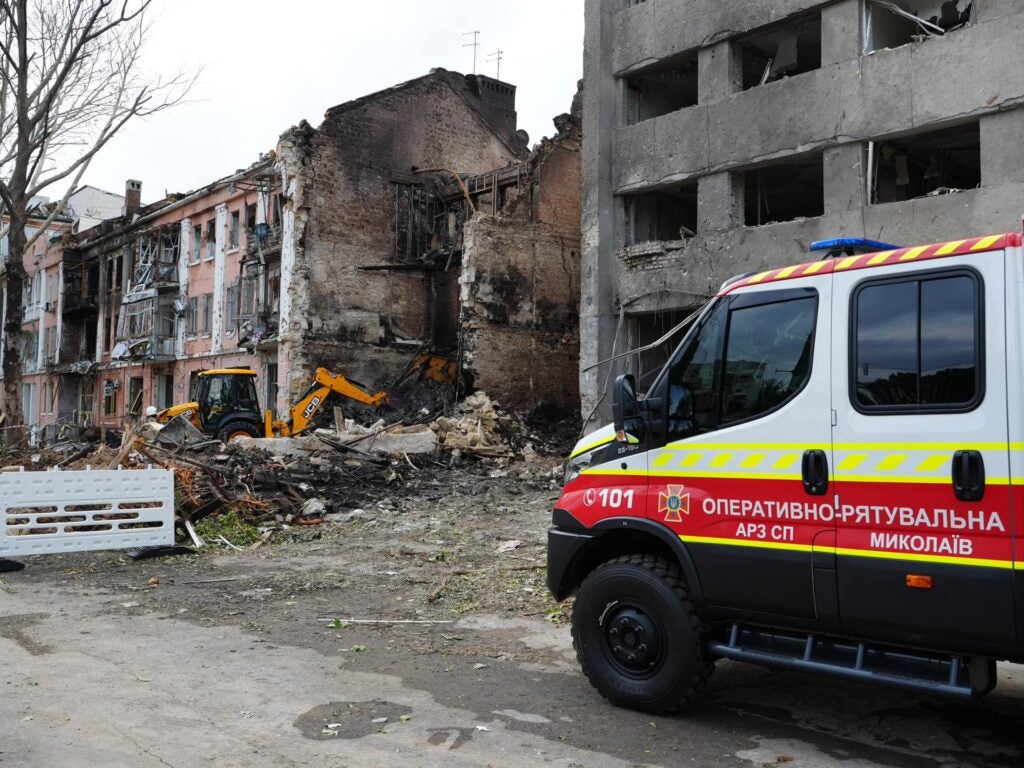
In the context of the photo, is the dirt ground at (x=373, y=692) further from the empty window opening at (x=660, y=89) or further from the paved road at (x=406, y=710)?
the empty window opening at (x=660, y=89)

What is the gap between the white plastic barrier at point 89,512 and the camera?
408 inches

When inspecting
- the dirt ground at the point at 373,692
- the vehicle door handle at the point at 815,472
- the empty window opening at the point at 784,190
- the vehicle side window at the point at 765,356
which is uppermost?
the empty window opening at the point at 784,190

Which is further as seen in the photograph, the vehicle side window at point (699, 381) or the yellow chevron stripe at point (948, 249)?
the vehicle side window at point (699, 381)

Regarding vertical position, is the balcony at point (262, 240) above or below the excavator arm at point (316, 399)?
above

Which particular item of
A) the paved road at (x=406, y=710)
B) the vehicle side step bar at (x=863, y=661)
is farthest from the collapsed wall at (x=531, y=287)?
the vehicle side step bar at (x=863, y=661)

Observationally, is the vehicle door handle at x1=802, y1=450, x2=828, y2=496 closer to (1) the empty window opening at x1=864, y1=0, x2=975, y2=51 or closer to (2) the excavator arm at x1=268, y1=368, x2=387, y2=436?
(1) the empty window opening at x1=864, y1=0, x2=975, y2=51

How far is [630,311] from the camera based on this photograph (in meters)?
18.9

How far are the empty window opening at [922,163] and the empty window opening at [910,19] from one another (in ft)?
5.59

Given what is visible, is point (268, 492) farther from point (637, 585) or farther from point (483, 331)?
point (483, 331)

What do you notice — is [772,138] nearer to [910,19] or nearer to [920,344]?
[910,19]

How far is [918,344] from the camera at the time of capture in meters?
4.31

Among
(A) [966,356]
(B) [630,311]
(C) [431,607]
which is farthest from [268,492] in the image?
(A) [966,356]

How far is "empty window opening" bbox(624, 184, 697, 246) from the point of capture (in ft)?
63.4

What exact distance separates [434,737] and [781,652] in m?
1.94
